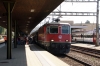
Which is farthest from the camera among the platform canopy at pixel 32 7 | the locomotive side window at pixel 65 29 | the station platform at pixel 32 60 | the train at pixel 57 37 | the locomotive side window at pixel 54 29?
the locomotive side window at pixel 54 29

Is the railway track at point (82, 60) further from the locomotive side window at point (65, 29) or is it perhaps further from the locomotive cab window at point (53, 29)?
the locomotive cab window at point (53, 29)

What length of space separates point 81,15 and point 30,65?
129ft

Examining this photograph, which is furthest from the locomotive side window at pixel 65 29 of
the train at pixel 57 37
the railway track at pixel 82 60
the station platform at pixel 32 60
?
the station platform at pixel 32 60

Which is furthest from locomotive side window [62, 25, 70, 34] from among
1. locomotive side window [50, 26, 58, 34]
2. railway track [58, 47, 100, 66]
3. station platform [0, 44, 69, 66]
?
station platform [0, 44, 69, 66]

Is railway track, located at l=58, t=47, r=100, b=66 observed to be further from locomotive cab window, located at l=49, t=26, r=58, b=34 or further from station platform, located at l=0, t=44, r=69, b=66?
locomotive cab window, located at l=49, t=26, r=58, b=34

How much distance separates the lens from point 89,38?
45.1 meters

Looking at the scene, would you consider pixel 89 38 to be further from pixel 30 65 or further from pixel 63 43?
pixel 30 65

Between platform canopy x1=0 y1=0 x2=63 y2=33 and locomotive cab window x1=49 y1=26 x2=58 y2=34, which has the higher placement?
platform canopy x1=0 y1=0 x2=63 y2=33

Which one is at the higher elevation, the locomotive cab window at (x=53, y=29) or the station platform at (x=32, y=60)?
the locomotive cab window at (x=53, y=29)

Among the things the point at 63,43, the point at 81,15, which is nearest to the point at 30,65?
the point at 63,43

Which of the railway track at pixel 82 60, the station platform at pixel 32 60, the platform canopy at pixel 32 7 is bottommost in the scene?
the railway track at pixel 82 60

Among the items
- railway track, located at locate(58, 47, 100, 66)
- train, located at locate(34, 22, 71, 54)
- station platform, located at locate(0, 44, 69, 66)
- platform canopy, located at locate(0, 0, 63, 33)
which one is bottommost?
railway track, located at locate(58, 47, 100, 66)

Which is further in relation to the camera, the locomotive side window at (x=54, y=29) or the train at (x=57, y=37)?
the locomotive side window at (x=54, y=29)

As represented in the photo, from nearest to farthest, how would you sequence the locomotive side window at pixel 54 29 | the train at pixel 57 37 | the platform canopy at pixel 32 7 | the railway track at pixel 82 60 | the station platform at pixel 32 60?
the station platform at pixel 32 60 → the railway track at pixel 82 60 → the platform canopy at pixel 32 7 → the train at pixel 57 37 → the locomotive side window at pixel 54 29
